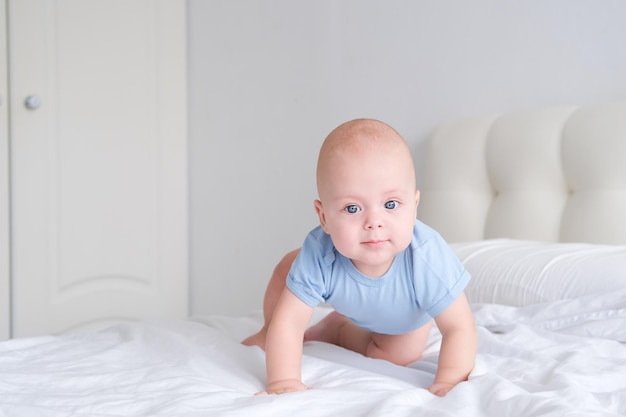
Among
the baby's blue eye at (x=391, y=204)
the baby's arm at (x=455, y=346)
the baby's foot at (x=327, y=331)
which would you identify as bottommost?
the baby's foot at (x=327, y=331)

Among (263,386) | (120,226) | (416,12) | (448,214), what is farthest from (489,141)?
(120,226)

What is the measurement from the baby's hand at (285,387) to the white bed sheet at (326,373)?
0.12 ft

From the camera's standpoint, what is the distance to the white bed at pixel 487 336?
864mm

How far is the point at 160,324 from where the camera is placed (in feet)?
4.75

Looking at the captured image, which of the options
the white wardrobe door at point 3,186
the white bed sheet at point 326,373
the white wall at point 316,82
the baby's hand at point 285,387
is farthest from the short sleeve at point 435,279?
the white wardrobe door at point 3,186

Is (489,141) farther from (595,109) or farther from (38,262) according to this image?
(38,262)

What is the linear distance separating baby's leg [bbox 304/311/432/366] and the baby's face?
0.80ft

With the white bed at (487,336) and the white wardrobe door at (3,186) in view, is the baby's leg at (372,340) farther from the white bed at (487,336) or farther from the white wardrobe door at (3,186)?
the white wardrobe door at (3,186)

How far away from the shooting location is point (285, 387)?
→ 38.2 inches

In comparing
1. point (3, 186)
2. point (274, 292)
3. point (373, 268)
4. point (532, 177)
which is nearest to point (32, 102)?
point (3, 186)

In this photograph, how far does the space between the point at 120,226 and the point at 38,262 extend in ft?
1.10

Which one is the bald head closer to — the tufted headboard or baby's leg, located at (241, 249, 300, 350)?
baby's leg, located at (241, 249, 300, 350)

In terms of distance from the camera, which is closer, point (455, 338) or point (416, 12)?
point (455, 338)

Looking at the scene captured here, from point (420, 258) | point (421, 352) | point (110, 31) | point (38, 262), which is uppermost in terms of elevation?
point (110, 31)
